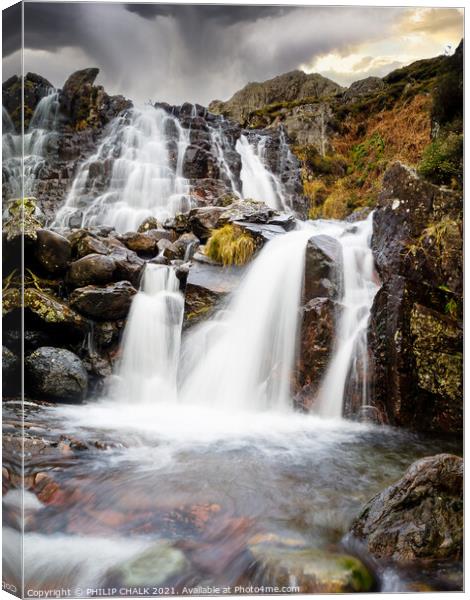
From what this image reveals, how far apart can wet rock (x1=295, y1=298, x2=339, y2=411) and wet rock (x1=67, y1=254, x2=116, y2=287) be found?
A: 77.9 inches

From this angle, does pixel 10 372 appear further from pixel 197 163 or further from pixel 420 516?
pixel 197 163

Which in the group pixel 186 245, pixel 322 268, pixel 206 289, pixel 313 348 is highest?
pixel 186 245

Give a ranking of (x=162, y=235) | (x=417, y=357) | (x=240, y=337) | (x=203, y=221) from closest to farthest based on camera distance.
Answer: (x=417, y=357) < (x=240, y=337) < (x=203, y=221) < (x=162, y=235)

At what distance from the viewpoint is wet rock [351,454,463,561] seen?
9.21 ft

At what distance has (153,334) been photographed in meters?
4.61

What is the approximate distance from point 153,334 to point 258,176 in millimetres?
1824

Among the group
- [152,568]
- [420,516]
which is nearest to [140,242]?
[152,568]

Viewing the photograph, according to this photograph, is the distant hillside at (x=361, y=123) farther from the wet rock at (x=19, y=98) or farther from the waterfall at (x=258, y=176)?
the wet rock at (x=19, y=98)

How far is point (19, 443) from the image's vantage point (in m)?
3.08

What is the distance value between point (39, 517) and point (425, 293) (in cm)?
295

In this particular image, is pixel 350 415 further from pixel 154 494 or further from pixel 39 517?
pixel 39 517

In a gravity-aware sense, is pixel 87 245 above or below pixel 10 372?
above

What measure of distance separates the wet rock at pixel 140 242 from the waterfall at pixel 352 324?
1.89 metres

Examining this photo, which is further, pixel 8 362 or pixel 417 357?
pixel 417 357
